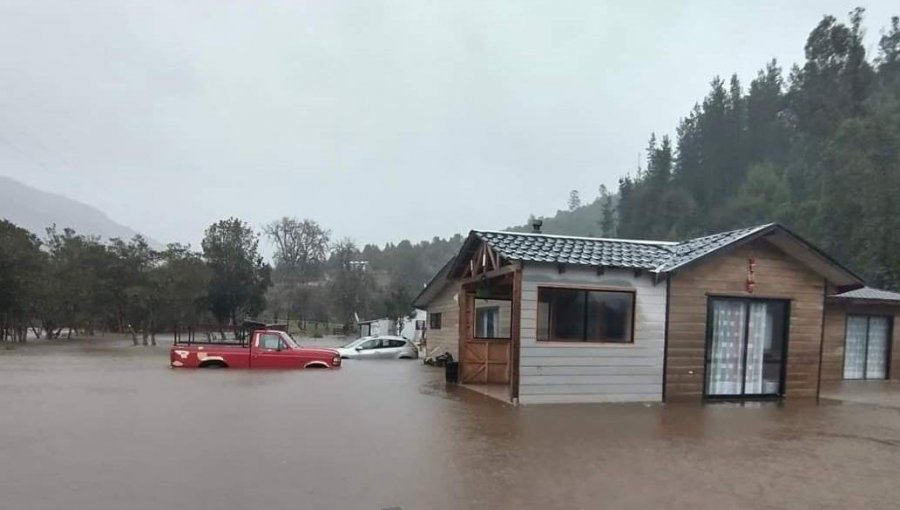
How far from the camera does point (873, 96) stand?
5144 cm

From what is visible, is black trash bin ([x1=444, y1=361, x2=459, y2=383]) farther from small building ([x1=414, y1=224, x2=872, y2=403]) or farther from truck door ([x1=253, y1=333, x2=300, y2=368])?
truck door ([x1=253, y1=333, x2=300, y2=368])

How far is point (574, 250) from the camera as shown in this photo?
1209 centimetres

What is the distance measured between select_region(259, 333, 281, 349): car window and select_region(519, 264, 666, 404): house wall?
347 inches

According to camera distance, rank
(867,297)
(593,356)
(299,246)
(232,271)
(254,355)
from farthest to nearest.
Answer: (299,246) → (232,271) → (254,355) → (867,297) → (593,356)

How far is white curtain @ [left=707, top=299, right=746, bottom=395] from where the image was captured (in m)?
12.3

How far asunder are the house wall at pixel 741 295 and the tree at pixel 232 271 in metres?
28.8

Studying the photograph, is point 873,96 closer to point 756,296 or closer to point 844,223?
point 844,223

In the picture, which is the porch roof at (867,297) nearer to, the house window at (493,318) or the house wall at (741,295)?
the house wall at (741,295)

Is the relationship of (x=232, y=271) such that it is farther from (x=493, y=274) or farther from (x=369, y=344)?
(x=493, y=274)

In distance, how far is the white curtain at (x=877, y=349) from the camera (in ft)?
56.0

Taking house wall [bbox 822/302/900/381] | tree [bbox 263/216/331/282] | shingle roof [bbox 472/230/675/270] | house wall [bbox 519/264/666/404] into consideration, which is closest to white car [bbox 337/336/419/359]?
shingle roof [bbox 472/230/675/270]

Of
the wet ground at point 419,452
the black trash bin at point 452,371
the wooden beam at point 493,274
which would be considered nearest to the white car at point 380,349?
the black trash bin at point 452,371

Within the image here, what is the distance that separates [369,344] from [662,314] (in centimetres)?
1422

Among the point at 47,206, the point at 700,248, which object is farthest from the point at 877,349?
the point at 47,206
